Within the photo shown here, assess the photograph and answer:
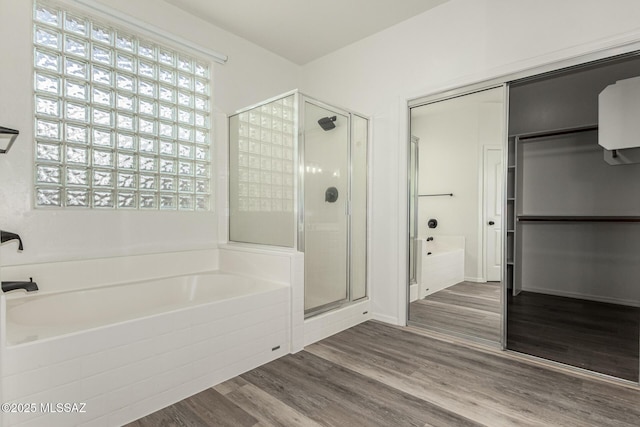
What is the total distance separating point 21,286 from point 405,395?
229 centimetres

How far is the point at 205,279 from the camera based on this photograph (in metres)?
2.67

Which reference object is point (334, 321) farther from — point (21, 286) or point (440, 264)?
point (21, 286)

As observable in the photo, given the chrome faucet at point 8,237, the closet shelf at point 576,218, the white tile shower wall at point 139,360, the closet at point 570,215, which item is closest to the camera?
the white tile shower wall at point 139,360

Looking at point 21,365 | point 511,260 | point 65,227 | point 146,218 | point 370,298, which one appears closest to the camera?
point 21,365

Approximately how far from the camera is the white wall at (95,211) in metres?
1.97

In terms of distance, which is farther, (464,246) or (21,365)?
(464,246)

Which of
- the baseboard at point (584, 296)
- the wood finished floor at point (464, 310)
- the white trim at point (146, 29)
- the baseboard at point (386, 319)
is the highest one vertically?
the white trim at point (146, 29)

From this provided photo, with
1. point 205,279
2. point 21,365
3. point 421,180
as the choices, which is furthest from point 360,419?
point 421,180

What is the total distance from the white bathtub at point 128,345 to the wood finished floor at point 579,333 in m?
1.93

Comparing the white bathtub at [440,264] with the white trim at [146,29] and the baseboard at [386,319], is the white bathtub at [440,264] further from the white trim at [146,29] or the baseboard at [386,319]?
the white trim at [146,29]

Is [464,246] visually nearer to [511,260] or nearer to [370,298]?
[370,298]

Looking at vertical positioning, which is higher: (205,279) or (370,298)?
(205,279)

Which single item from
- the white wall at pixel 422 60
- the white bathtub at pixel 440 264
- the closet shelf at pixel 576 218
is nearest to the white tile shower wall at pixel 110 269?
the white wall at pixel 422 60

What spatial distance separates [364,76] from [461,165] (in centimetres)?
131
